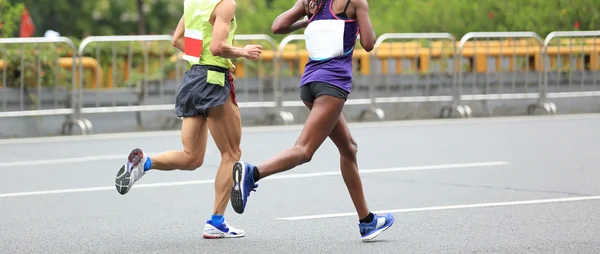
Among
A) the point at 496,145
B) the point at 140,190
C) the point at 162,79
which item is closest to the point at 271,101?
the point at 162,79

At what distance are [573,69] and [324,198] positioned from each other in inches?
422

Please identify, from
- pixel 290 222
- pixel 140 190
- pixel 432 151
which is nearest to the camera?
pixel 290 222

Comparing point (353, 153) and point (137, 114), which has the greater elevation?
point (353, 153)

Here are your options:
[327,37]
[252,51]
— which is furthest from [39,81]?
[327,37]

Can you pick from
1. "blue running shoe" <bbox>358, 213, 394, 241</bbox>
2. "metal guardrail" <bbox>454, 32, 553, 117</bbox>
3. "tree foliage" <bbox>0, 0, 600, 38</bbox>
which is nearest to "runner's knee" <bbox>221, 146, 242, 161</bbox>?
"blue running shoe" <bbox>358, 213, 394, 241</bbox>

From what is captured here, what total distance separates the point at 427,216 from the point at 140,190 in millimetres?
2787

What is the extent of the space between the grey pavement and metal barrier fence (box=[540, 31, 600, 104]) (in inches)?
151

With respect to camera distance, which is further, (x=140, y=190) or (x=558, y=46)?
(x=558, y=46)

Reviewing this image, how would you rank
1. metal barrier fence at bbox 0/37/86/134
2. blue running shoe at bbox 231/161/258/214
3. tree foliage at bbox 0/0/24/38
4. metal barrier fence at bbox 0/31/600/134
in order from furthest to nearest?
tree foliage at bbox 0/0/24/38 → metal barrier fence at bbox 0/31/600/134 → metal barrier fence at bbox 0/37/86/134 → blue running shoe at bbox 231/161/258/214

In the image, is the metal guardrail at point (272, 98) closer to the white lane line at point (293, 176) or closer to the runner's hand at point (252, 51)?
the white lane line at point (293, 176)

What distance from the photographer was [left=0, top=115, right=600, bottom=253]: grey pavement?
7730 mm

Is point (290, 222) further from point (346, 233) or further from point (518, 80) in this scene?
point (518, 80)

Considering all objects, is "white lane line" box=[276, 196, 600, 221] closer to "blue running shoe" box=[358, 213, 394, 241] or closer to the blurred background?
"blue running shoe" box=[358, 213, 394, 241]

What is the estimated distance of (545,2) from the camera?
28172 mm
